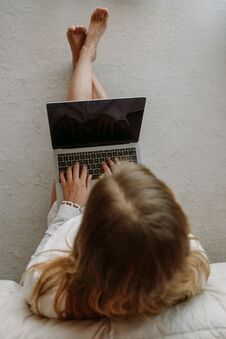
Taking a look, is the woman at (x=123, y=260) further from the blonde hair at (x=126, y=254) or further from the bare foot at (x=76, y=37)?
the bare foot at (x=76, y=37)

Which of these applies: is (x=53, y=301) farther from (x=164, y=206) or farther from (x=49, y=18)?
(x=49, y=18)

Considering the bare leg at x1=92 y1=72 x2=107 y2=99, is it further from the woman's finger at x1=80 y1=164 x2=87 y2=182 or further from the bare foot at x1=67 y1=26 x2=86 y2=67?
the woman's finger at x1=80 y1=164 x2=87 y2=182

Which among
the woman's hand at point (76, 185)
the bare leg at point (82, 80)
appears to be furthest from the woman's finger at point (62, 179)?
the bare leg at point (82, 80)

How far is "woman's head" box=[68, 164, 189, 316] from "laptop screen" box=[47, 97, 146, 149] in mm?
467

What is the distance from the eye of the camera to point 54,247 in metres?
0.81

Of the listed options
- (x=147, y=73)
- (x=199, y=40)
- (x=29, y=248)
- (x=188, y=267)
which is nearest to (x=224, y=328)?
(x=188, y=267)

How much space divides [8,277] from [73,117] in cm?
61

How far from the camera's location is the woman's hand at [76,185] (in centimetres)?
108

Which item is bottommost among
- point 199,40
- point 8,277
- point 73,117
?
point 8,277

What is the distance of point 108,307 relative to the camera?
0.62 metres

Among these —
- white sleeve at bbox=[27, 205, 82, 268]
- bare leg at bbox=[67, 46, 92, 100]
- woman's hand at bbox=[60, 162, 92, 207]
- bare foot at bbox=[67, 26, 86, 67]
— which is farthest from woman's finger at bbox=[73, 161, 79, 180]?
bare foot at bbox=[67, 26, 86, 67]

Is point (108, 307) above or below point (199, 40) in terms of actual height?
below

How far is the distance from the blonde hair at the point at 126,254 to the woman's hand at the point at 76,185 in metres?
0.40

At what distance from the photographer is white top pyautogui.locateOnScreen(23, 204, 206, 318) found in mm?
683
